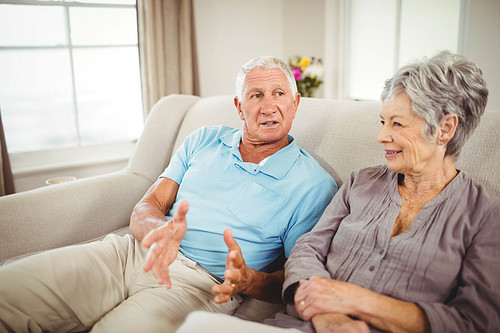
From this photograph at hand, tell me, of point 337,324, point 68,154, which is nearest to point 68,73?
point 68,154

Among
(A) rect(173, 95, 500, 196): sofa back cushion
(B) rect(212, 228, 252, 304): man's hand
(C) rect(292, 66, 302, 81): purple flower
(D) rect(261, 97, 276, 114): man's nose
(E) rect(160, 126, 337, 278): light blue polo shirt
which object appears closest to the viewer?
(B) rect(212, 228, 252, 304): man's hand

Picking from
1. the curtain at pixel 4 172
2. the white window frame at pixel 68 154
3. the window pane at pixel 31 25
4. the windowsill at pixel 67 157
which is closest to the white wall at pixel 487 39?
the white window frame at pixel 68 154

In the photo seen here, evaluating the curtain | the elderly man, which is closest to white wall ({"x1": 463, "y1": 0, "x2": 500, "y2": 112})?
the elderly man

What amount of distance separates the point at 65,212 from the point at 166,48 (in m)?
1.83

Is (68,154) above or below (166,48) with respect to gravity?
below

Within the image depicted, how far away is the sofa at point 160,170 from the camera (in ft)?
4.27

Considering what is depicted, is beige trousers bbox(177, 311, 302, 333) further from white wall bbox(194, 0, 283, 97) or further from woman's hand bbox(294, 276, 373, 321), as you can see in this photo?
white wall bbox(194, 0, 283, 97)

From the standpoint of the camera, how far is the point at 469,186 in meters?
1.11

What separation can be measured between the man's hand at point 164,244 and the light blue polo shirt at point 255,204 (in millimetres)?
281

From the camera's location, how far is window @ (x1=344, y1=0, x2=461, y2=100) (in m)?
2.95

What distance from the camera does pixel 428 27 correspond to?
3.07 m

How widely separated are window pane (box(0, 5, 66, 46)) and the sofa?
4.46 feet

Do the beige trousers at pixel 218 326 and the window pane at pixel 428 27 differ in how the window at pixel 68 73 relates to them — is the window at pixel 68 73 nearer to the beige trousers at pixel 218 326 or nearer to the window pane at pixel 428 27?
the window pane at pixel 428 27

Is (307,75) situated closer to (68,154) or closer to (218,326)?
(68,154)
